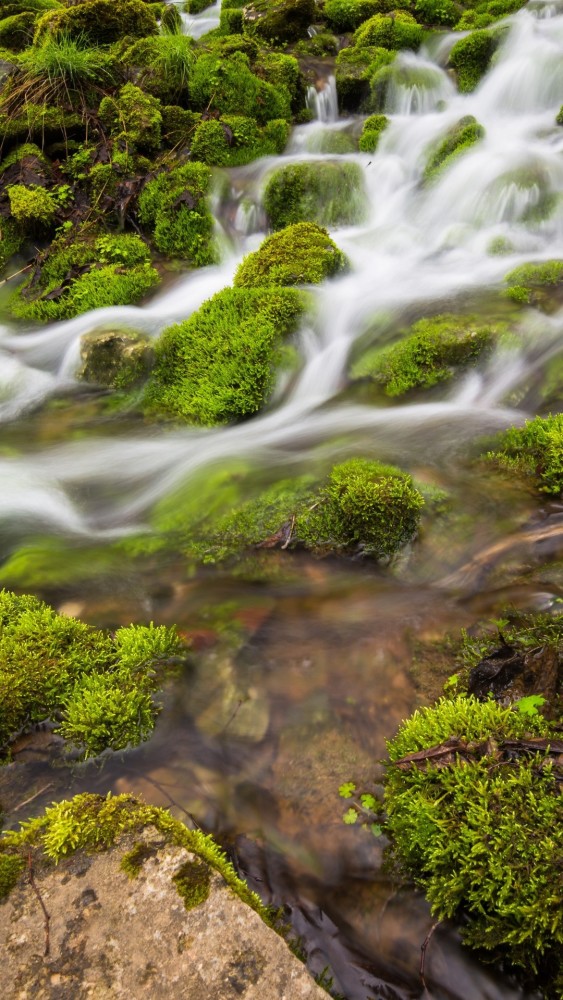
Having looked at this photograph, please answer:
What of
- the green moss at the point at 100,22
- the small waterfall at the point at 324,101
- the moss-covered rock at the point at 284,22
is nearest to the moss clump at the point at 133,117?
the green moss at the point at 100,22

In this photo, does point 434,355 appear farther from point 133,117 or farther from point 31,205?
point 133,117

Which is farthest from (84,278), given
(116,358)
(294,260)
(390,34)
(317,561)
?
(390,34)

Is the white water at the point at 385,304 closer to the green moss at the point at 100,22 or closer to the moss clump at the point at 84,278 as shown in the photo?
the moss clump at the point at 84,278

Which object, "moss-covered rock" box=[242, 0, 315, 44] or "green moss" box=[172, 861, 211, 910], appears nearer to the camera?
"green moss" box=[172, 861, 211, 910]

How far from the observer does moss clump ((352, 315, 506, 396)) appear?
6.35 metres

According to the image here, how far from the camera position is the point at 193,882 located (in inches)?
94.3

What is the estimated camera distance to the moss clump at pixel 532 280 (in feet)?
23.3

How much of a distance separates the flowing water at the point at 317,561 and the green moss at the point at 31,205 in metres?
2.10

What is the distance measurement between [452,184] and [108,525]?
8.20 m

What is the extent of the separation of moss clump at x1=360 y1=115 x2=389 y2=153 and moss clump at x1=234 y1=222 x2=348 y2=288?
4.23m

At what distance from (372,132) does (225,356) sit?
7462 mm

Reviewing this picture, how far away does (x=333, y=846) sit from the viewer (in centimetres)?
282

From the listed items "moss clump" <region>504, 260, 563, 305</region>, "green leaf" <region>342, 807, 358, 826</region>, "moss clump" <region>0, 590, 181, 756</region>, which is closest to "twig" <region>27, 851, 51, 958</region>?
"moss clump" <region>0, 590, 181, 756</region>

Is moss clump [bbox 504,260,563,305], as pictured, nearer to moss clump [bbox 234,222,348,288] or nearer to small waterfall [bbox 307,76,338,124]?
moss clump [bbox 234,222,348,288]
